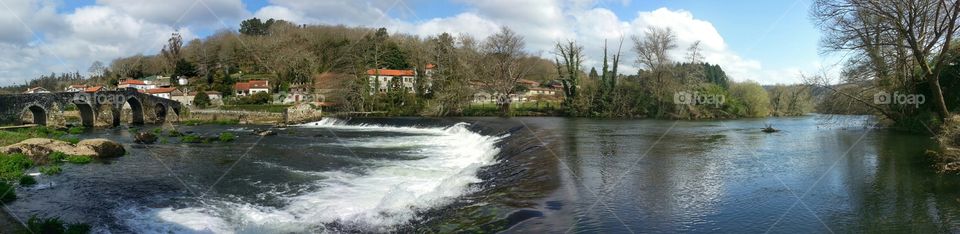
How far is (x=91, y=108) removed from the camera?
5034cm

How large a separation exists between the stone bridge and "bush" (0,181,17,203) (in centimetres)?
3878

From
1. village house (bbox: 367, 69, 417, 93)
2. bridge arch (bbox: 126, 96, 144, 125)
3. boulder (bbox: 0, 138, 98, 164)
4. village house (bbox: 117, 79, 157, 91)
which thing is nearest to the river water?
boulder (bbox: 0, 138, 98, 164)

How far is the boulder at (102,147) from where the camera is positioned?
22.9 m

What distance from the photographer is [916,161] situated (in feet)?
52.0

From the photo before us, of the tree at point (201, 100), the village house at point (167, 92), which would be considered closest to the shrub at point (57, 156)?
the tree at point (201, 100)

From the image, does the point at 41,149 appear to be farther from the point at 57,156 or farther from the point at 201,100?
the point at 201,100

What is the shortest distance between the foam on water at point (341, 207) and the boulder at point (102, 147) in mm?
11949

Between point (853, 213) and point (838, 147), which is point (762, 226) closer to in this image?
point (853, 213)

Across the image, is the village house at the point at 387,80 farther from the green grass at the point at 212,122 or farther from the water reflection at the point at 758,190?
the water reflection at the point at 758,190

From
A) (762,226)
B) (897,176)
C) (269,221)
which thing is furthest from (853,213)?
(269,221)

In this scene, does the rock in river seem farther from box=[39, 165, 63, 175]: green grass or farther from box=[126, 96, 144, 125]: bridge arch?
box=[126, 96, 144, 125]: bridge arch

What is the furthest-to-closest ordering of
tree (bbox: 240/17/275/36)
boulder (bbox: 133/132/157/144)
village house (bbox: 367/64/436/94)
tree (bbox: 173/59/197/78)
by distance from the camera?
tree (bbox: 240/17/275/36), tree (bbox: 173/59/197/78), village house (bbox: 367/64/436/94), boulder (bbox: 133/132/157/144)

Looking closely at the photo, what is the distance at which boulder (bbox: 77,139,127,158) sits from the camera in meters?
22.9

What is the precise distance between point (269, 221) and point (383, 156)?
39.3ft
